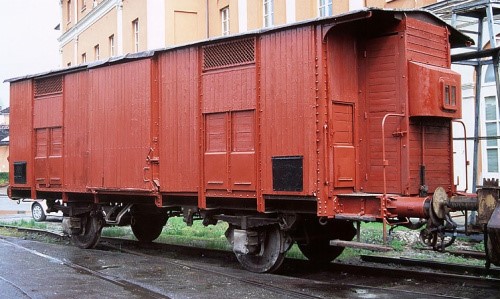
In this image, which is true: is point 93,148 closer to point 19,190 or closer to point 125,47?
point 19,190

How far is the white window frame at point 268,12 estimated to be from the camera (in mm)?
24438

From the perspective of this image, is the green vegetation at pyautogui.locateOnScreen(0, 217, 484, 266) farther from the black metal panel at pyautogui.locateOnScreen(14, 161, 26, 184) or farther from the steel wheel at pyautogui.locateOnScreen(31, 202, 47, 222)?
the black metal panel at pyautogui.locateOnScreen(14, 161, 26, 184)

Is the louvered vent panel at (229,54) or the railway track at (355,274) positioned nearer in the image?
the railway track at (355,274)

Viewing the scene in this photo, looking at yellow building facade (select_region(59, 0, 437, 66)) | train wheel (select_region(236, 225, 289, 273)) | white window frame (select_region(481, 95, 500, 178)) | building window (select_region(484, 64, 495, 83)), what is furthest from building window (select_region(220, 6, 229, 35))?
train wheel (select_region(236, 225, 289, 273))

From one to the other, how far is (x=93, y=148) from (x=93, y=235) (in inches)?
76.5

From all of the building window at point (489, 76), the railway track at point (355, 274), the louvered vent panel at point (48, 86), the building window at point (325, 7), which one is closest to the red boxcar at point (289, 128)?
the railway track at point (355, 274)

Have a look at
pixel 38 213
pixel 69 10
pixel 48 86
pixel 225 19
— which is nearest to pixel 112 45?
pixel 225 19

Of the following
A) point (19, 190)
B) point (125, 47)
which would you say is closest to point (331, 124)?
point (19, 190)

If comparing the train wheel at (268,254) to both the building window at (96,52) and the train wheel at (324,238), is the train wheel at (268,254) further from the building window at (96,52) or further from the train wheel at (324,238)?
the building window at (96,52)

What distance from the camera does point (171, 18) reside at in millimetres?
29266

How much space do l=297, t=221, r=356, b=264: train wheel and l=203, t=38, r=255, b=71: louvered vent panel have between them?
116 inches

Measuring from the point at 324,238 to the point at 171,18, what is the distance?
20334 mm

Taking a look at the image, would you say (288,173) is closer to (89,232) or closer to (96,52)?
(89,232)

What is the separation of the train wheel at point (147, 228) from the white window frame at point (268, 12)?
1180 centimetres
